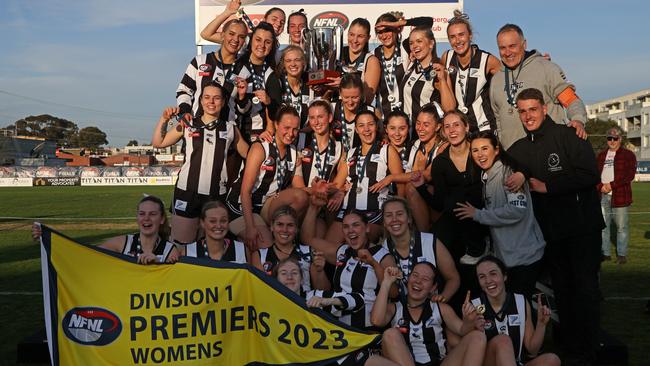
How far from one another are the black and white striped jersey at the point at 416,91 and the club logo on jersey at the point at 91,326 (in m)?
3.04

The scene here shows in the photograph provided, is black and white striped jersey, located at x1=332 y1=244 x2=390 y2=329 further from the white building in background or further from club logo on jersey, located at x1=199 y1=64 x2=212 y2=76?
the white building in background

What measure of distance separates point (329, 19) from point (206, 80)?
19.0 ft

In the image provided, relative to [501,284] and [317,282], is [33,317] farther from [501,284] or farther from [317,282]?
[501,284]

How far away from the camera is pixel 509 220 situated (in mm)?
4629

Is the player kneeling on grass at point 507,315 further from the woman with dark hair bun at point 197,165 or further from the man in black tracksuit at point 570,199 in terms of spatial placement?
the woman with dark hair bun at point 197,165

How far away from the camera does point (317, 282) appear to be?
4.60m

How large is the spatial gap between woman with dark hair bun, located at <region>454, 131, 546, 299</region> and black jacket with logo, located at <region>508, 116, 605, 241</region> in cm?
25

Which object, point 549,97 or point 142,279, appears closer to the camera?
point 142,279

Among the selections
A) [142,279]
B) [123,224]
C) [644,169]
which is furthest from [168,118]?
[644,169]

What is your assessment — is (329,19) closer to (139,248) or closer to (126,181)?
(139,248)

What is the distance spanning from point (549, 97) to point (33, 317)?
5417 millimetres

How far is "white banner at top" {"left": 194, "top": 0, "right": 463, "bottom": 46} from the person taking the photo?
11117 mm

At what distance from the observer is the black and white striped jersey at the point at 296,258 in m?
4.56

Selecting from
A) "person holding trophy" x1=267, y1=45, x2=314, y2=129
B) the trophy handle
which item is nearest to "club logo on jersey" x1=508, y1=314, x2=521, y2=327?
"person holding trophy" x1=267, y1=45, x2=314, y2=129
